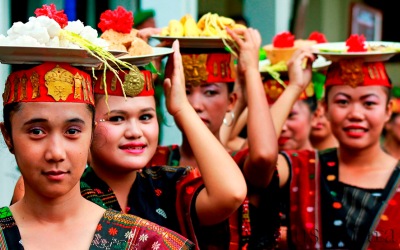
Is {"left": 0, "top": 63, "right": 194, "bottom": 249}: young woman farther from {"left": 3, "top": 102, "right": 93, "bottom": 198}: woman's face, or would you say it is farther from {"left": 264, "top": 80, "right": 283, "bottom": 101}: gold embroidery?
{"left": 264, "top": 80, "right": 283, "bottom": 101}: gold embroidery

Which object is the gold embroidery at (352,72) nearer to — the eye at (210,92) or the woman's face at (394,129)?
the eye at (210,92)

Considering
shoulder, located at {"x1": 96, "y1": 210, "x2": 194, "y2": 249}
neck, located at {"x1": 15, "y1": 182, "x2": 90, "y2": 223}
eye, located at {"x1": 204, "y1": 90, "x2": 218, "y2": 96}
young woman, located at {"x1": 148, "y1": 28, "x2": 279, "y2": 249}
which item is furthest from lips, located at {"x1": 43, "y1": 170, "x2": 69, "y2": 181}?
eye, located at {"x1": 204, "y1": 90, "x2": 218, "y2": 96}

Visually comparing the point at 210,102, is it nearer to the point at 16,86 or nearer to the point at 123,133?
the point at 123,133

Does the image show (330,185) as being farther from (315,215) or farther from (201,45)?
(201,45)

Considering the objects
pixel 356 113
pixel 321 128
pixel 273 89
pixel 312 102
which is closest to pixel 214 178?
pixel 356 113

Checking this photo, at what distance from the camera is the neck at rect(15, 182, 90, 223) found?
333cm

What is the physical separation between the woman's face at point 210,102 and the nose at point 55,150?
5.71ft

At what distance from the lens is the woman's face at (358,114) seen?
512 centimetres

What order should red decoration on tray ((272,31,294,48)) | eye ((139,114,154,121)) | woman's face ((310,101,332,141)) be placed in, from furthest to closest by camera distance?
woman's face ((310,101,332,141)) → red decoration on tray ((272,31,294,48)) → eye ((139,114,154,121))

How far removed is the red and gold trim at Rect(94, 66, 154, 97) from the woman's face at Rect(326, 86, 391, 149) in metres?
1.40

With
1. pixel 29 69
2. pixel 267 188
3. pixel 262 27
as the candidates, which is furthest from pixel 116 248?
pixel 262 27

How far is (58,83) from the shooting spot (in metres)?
3.26

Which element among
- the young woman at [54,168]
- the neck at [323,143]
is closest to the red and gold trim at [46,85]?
the young woman at [54,168]

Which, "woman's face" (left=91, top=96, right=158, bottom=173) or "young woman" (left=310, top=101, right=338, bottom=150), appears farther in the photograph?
"young woman" (left=310, top=101, right=338, bottom=150)
